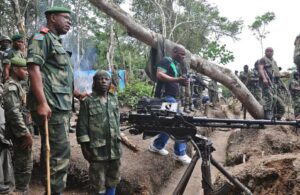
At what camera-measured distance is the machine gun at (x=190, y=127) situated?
136 inches

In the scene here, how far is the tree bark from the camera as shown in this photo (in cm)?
611

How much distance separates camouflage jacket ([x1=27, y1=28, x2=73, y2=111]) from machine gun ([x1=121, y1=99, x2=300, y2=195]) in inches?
37.5

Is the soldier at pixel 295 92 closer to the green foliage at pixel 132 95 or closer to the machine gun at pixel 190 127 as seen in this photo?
the machine gun at pixel 190 127

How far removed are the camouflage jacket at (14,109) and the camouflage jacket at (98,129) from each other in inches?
25.3

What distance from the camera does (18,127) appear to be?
3732mm

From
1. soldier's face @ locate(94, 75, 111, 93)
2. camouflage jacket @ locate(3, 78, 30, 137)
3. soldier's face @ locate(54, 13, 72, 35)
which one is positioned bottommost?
camouflage jacket @ locate(3, 78, 30, 137)

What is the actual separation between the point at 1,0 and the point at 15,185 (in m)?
18.1

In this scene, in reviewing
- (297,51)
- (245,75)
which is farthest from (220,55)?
(297,51)

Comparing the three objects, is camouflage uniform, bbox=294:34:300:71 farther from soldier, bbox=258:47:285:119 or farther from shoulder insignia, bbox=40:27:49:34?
shoulder insignia, bbox=40:27:49:34

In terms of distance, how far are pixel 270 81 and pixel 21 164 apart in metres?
6.24

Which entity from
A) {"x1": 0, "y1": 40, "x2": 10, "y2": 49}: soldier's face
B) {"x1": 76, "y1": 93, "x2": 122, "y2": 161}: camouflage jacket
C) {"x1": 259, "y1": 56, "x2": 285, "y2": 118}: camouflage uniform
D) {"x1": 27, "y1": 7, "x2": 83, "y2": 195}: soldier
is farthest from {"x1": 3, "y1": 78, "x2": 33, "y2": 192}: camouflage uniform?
{"x1": 259, "y1": 56, "x2": 285, "y2": 118}: camouflage uniform

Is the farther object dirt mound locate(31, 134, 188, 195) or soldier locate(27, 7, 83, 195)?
dirt mound locate(31, 134, 188, 195)

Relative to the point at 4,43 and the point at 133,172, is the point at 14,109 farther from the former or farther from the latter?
the point at 4,43

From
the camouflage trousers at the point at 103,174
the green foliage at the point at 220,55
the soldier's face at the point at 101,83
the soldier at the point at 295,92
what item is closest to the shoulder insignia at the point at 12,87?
the soldier's face at the point at 101,83
